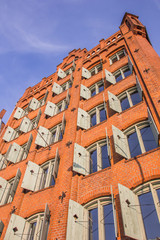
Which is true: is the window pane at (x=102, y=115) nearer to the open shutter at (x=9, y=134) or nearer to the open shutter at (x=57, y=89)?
the open shutter at (x=57, y=89)

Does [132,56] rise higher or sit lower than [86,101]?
higher

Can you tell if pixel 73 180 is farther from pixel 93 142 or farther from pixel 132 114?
pixel 132 114

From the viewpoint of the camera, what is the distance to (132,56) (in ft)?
41.0

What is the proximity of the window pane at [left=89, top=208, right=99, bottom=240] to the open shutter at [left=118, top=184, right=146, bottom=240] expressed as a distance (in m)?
1.66

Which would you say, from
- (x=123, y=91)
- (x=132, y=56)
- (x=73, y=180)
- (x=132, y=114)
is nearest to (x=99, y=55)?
(x=132, y=56)

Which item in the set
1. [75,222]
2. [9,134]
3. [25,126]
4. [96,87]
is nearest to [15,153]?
[25,126]

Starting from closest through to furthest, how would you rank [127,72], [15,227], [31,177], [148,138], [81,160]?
[148,138]
[15,227]
[81,160]
[31,177]
[127,72]

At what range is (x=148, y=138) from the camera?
8.01 m

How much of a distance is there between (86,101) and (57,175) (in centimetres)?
570

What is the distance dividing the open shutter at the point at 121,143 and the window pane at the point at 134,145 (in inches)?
6.6

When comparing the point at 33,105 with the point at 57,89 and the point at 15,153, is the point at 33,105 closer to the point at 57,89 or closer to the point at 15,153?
the point at 57,89

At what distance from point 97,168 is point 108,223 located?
2512 mm

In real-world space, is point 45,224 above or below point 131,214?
above

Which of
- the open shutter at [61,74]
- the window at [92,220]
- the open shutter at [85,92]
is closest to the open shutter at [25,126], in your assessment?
the open shutter at [85,92]
